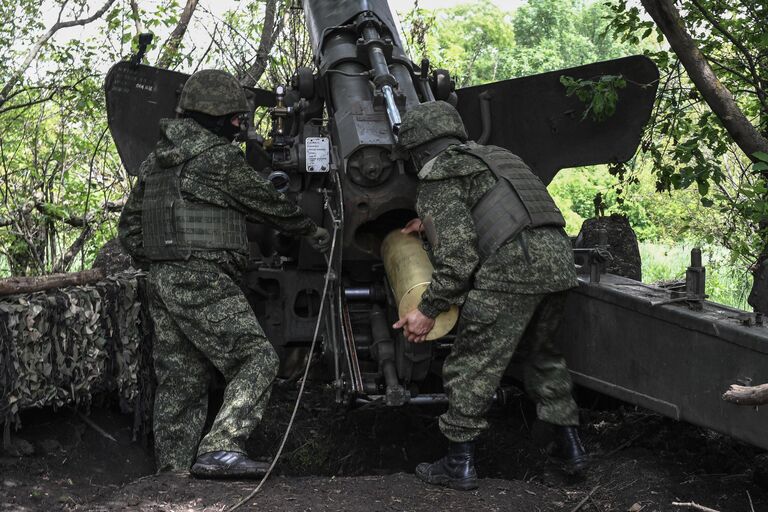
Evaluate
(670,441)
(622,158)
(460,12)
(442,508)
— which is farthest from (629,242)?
(460,12)

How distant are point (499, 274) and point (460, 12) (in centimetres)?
2533

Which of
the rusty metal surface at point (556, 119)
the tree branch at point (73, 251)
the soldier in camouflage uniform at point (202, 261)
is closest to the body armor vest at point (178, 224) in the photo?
the soldier in camouflage uniform at point (202, 261)

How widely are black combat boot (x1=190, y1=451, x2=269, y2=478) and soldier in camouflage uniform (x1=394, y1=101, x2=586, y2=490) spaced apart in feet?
2.59

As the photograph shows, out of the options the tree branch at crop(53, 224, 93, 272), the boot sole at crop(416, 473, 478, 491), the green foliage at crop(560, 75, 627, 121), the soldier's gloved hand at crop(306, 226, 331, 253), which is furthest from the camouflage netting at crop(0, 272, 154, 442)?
the tree branch at crop(53, 224, 93, 272)

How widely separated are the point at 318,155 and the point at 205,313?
1103 mm

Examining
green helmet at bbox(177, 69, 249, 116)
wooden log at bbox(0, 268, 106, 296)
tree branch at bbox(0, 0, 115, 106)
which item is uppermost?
tree branch at bbox(0, 0, 115, 106)

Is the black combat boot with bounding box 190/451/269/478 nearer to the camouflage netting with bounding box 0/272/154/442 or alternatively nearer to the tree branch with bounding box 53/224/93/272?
the camouflage netting with bounding box 0/272/154/442

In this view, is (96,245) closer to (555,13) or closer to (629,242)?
(629,242)

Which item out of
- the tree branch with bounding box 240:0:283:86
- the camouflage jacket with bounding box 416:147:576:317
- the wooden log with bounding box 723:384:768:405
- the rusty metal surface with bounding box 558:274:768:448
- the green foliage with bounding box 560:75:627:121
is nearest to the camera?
the wooden log with bounding box 723:384:768:405

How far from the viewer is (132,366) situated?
533 cm

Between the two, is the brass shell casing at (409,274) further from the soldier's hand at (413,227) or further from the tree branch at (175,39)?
the tree branch at (175,39)

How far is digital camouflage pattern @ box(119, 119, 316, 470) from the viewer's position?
16.6 feet

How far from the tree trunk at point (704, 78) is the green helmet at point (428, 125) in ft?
3.84

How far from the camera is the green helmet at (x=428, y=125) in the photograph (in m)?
4.98
